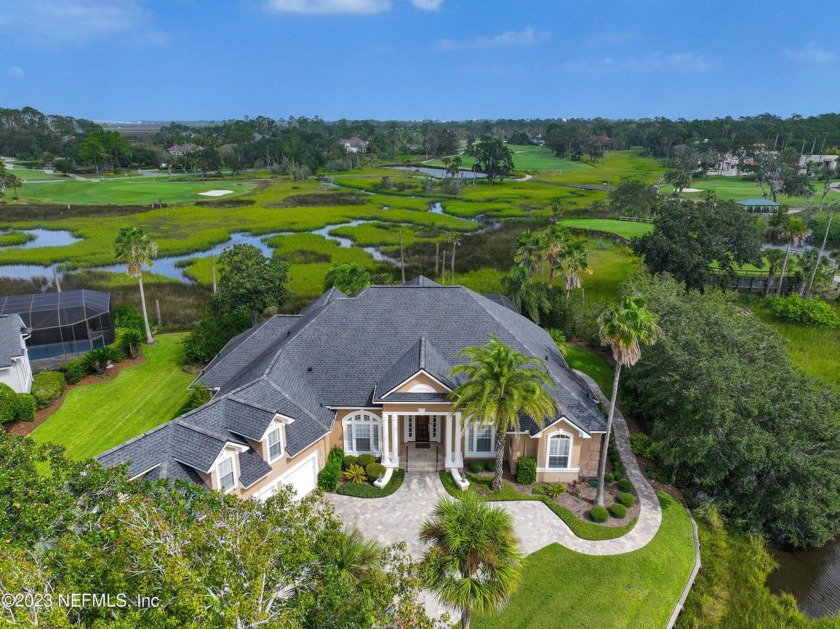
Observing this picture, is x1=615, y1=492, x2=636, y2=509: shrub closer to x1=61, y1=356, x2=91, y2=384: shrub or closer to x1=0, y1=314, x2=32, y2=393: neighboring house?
x1=61, y1=356, x2=91, y2=384: shrub

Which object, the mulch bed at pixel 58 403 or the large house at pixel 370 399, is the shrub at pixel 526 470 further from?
the mulch bed at pixel 58 403

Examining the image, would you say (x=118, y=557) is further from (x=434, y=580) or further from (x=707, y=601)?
(x=707, y=601)

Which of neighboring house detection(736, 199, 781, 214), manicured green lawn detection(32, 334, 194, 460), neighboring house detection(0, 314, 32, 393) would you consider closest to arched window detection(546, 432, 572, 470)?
manicured green lawn detection(32, 334, 194, 460)

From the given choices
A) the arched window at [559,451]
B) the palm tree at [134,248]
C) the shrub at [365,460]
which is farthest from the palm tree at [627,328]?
the palm tree at [134,248]

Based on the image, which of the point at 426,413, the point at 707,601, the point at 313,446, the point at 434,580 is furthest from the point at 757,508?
the point at 313,446

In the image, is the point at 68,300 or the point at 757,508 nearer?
the point at 757,508

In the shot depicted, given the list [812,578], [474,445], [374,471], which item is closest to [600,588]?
[474,445]

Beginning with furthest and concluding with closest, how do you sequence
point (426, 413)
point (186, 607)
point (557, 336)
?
point (557, 336)
point (426, 413)
point (186, 607)
